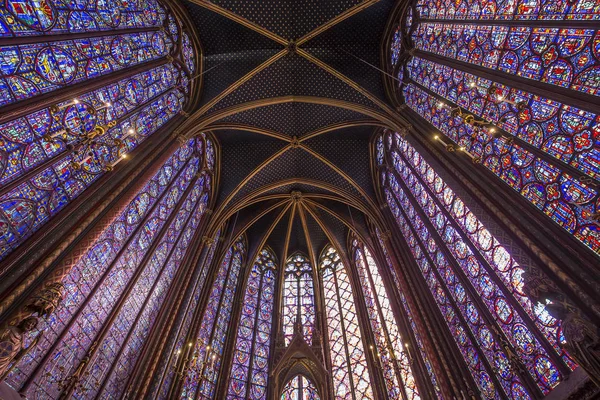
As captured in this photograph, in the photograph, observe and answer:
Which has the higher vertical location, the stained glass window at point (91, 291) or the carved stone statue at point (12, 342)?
the stained glass window at point (91, 291)

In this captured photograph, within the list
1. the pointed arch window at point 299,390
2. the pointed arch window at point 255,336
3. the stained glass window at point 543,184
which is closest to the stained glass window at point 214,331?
the pointed arch window at point 255,336

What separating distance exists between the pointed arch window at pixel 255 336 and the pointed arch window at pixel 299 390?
144 cm

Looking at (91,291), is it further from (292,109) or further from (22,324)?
(292,109)

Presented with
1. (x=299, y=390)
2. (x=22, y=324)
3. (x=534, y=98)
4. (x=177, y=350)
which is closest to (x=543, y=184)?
(x=534, y=98)

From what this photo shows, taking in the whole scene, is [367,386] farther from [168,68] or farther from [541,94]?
[168,68]

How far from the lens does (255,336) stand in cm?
1362

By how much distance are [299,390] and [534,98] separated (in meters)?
10.4

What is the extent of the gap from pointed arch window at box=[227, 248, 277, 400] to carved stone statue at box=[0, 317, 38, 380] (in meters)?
7.77

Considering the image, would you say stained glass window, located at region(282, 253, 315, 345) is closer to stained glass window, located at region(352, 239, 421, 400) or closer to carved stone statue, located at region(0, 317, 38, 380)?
stained glass window, located at region(352, 239, 421, 400)

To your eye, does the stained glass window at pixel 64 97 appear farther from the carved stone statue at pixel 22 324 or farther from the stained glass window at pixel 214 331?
the stained glass window at pixel 214 331

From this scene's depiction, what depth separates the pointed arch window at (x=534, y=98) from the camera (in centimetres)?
518

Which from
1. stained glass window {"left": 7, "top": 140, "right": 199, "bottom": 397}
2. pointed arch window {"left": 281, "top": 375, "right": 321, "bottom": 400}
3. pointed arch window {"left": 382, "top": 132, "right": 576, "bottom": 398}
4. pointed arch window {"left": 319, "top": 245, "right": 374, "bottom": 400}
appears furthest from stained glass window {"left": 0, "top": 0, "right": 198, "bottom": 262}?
pointed arch window {"left": 319, "top": 245, "right": 374, "bottom": 400}

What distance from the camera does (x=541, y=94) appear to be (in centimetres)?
579

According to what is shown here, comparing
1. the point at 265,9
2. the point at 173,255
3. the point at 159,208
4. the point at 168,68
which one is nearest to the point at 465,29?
the point at 265,9
